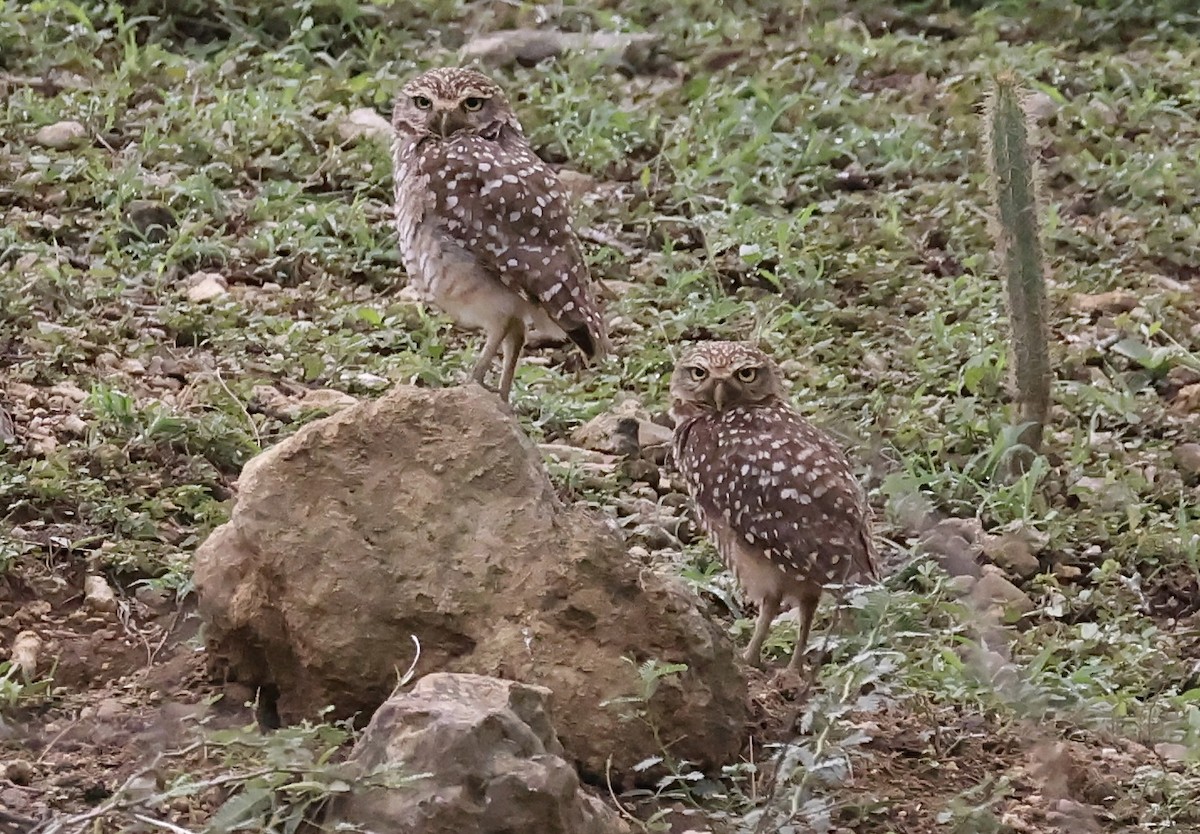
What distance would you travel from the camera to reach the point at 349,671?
12.8 ft

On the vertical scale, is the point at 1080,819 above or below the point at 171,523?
above

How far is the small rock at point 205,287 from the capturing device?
21.5 feet

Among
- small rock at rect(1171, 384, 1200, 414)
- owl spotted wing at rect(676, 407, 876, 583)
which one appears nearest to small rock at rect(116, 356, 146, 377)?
owl spotted wing at rect(676, 407, 876, 583)

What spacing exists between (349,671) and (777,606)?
140cm

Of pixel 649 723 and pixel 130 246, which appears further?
pixel 130 246

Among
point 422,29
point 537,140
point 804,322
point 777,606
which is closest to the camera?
point 777,606

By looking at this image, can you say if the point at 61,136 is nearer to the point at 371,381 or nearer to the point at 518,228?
the point at 371,381

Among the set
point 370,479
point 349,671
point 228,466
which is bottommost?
point 228,466

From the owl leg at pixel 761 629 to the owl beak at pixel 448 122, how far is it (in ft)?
6.08

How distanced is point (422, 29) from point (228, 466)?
4.43 m

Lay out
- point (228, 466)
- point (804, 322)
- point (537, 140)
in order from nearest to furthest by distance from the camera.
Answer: point (228, 466)
point (804, 322)
point (537, 140)

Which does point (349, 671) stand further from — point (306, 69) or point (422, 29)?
point (422, 29)

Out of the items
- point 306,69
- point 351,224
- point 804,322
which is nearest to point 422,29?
point 306,69

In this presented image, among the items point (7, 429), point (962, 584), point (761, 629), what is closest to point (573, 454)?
point (761, 629)
